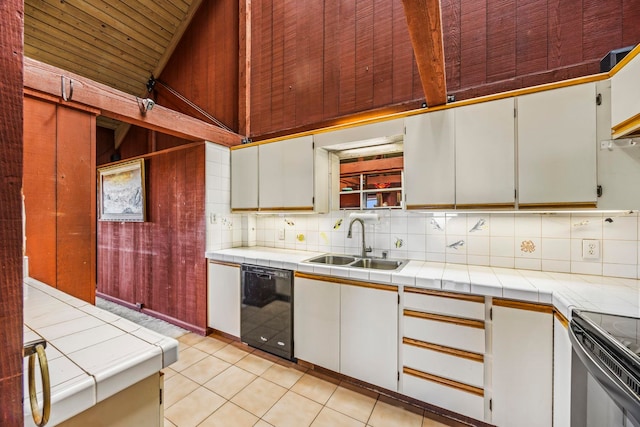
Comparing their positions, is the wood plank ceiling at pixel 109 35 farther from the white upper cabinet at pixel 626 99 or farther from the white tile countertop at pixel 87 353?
the white upper cabinet at pixel 626 99

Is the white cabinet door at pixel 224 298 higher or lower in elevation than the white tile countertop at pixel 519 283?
lower

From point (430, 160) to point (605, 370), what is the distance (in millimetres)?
1389

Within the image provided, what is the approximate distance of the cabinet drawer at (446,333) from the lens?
4.96ft

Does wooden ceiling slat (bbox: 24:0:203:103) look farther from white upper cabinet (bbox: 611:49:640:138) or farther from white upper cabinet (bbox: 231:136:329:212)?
white upper cabinet (bbox: 611:49:640:138)

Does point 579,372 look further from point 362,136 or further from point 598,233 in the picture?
point 362,136

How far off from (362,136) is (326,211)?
81 centimetres

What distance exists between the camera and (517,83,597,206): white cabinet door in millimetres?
1458

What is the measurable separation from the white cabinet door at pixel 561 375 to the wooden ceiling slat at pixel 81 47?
519 centimetres

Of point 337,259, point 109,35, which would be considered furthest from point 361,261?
point 109,35

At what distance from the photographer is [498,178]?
1.68 m

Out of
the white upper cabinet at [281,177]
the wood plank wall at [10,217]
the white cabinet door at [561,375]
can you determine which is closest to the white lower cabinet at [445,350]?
the white cabinet door at [561,375]

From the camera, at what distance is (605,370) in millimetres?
836

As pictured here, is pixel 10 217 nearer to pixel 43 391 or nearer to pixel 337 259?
pixel 43 391

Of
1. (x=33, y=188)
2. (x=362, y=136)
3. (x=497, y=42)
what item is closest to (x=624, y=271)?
(x=497, y=42)
